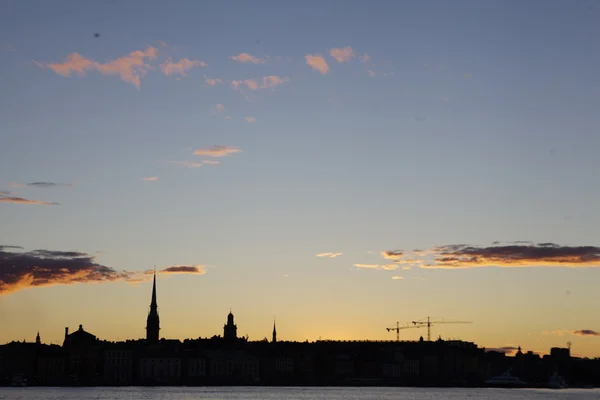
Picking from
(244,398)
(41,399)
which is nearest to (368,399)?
(244,398)

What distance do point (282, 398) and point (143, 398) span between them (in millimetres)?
21399

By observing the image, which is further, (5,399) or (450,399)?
(450,399)

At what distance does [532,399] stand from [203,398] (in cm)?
5382

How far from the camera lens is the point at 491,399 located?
179000mm

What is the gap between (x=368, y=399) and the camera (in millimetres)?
173500

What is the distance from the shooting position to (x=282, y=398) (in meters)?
173

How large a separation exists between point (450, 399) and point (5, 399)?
67.8 m

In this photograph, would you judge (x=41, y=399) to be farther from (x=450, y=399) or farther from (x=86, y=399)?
(x=450, y=399)

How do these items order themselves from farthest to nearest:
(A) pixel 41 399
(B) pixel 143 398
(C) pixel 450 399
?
1. (C) pixel 450 399
2. (B) pixel 143 398
3. (A) pixel 41 399

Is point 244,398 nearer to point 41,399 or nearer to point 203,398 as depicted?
point 203,398

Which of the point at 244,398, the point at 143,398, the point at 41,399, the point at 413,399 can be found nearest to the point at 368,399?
the point at 413,399

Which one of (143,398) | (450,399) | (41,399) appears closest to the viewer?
(41,399)

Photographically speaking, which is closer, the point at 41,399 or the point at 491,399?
the point at 41,399

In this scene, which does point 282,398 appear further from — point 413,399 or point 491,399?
point 491,399
